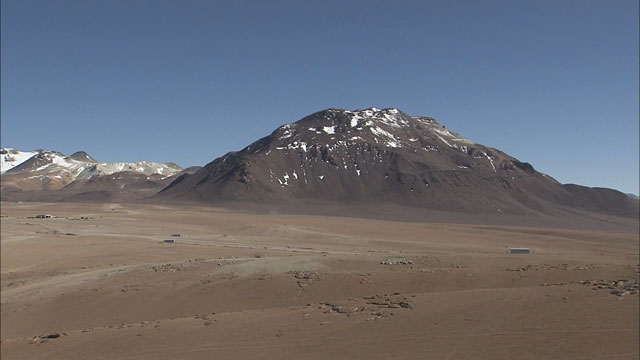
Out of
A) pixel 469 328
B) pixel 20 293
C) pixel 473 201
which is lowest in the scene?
pixel 20 293

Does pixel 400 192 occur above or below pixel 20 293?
above

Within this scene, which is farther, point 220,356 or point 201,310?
point 201,310

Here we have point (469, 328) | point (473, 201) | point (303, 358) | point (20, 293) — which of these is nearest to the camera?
point (303, 358)

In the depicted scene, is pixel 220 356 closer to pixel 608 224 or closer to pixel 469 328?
pixel 469 328

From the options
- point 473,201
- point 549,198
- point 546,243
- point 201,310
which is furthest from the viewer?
point 549,198

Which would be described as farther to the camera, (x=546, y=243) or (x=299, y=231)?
(x=299, y=231)

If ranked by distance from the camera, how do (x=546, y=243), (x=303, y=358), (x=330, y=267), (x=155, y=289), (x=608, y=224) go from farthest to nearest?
(x=608, y=224) < (x=546, y=243) < (x=330, y=267) < (x=155, y=289) < (x=303, y=358)

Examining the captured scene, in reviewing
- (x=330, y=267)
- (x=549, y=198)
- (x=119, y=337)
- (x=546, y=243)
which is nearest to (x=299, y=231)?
(x=546, y=243)

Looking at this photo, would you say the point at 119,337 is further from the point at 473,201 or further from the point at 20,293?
the point at 473,201

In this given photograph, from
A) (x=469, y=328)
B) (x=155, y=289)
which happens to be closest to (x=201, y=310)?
(x=155, y=289)
